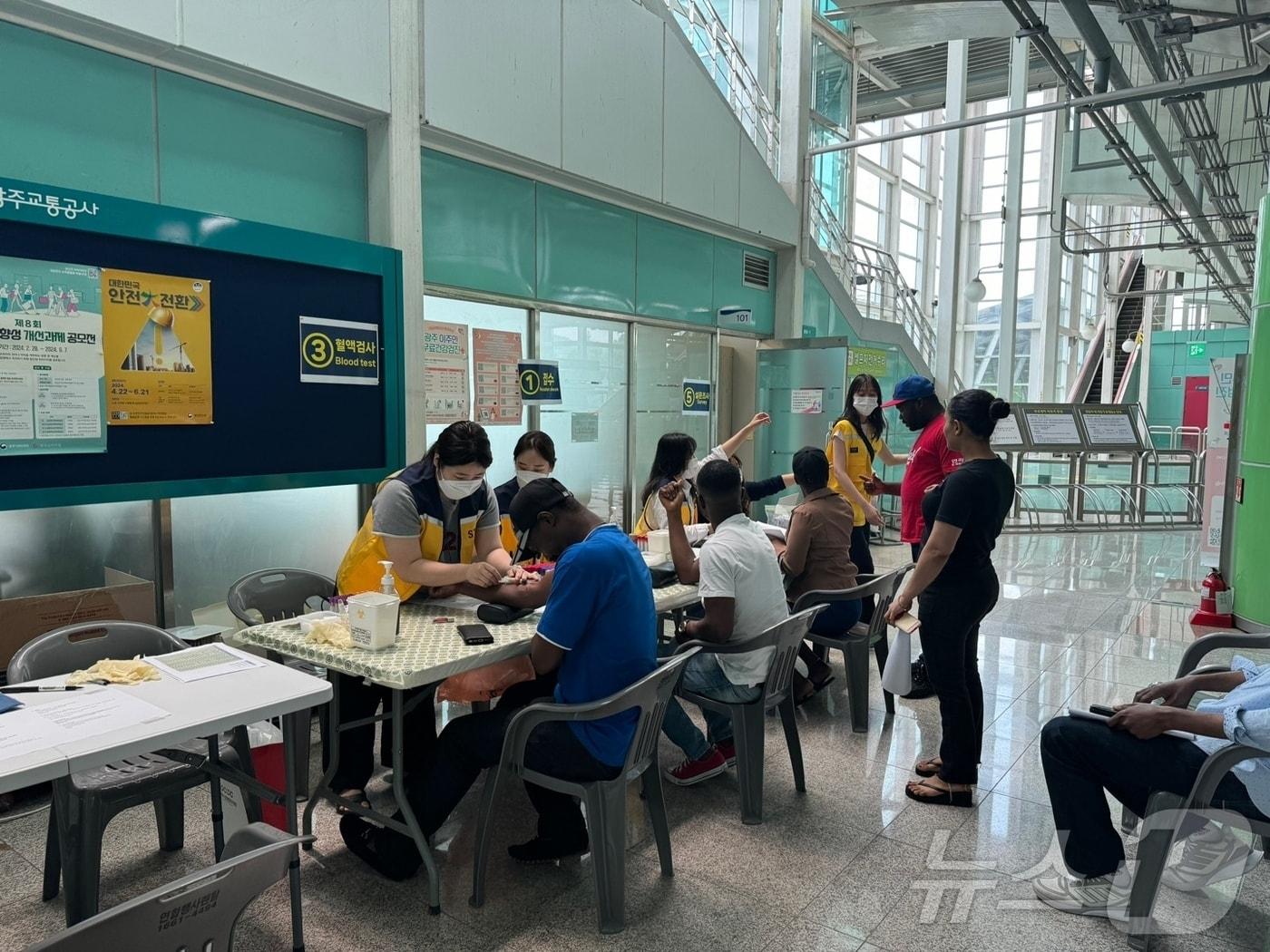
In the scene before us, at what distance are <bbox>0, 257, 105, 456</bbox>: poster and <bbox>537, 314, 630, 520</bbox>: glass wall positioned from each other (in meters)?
2.84

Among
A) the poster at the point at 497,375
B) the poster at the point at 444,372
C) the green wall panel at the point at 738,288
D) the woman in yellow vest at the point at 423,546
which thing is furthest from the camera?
the green wall panel at the point at 738,288

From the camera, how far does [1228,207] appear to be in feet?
33.8

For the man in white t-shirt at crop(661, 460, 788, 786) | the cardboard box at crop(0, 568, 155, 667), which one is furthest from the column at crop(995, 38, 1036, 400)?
the cardboard box at crop(0, 568, 155, 667)

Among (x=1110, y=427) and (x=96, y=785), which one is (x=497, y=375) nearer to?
(x=96, y=785)

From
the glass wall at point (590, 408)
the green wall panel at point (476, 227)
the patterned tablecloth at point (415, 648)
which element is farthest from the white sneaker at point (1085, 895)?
the green wall panel at point (476, 227)

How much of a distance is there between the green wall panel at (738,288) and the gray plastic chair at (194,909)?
660 cm

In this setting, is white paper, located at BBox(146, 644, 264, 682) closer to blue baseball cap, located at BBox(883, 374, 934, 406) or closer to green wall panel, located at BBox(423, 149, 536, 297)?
green wall panel, located at BBox(423, 149, 536, 297)

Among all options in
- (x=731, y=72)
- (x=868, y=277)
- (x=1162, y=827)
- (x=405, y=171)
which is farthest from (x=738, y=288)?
(x=1162, y=827)

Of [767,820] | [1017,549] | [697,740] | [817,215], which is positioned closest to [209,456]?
[697,740]

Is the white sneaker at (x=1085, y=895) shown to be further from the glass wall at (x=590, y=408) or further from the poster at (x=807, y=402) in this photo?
the poster at (x=807, y=402)

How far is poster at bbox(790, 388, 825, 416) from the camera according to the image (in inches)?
308

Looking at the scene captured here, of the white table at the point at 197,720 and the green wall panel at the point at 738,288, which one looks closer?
the white table at the point at 197,720

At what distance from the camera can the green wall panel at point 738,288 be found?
296 inches

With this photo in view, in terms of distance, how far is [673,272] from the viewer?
6.95 m
